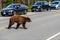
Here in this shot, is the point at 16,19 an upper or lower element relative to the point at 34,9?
upper

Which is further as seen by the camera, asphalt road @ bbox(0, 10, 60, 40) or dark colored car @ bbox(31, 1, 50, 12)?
dark colored car @ bbox(31, 1, 50, 12)

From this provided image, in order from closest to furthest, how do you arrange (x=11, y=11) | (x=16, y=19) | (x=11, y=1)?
(x=16, y=19)
(x=11, y=11)
(x=11, y=1)

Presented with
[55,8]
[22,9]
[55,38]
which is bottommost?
[55,8]

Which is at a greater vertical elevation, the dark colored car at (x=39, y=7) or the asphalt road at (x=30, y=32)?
the asphalt road at (x=30, y=32)

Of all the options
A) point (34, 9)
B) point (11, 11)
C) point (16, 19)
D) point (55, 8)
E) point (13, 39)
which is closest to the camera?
point (13, 39)

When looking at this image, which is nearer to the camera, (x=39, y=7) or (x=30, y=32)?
(x=30, y=32)

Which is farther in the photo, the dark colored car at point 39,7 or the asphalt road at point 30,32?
the dark colored car at point 39,7

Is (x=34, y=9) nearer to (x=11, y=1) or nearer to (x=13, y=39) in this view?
(x=11, y=1)

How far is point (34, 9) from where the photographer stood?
42781 mm

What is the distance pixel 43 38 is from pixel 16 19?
4.02 m

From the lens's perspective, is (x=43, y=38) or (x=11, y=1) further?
(x=11, y=1)

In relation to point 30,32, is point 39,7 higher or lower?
lower

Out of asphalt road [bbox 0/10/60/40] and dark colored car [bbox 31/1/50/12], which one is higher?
asphalt road [bbox 0/10/60/40]

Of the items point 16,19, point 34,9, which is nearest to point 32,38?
point 16,19
